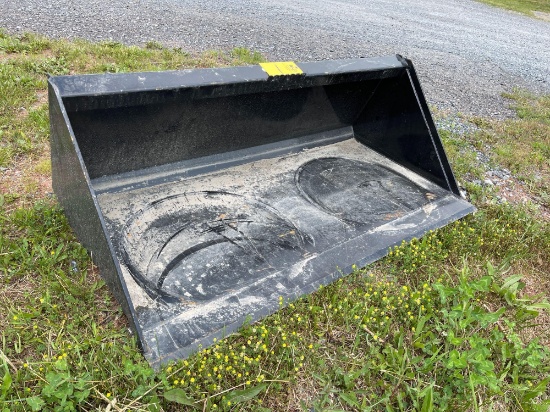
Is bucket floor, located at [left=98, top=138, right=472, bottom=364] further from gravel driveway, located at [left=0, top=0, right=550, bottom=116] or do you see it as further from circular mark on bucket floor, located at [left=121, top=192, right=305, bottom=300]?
gravel driveway, located at [left=0, top=0, right=550, bottom=116]

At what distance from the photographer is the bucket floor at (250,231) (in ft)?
6.43

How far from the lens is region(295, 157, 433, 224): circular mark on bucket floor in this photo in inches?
112

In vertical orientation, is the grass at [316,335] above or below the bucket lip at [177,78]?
below

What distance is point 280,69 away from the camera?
2.65 meters

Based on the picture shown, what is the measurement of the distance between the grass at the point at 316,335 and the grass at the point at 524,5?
1672 centimetres

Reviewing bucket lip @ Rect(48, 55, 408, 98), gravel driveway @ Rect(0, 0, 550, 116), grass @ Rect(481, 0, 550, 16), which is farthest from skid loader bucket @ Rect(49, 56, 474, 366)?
grass @ Rect(481, 0, 550, 16)

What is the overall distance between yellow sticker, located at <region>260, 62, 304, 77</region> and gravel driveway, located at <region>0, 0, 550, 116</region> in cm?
293

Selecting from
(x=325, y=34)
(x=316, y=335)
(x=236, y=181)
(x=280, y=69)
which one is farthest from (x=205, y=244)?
(x=325, y=34)

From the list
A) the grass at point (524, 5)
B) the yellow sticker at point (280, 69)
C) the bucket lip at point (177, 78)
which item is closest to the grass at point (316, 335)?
the bucket lip at point (177, 78)

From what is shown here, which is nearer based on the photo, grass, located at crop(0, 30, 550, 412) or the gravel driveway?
grass, located at crop(0, 30, 550, 412)

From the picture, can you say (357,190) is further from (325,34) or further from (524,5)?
(524,5)

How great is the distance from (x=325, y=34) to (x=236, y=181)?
208 inches

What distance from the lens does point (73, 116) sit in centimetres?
215

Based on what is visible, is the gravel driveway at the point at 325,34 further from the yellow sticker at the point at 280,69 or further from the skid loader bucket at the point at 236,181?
Result: the yellow sticker at the point at 280,69
